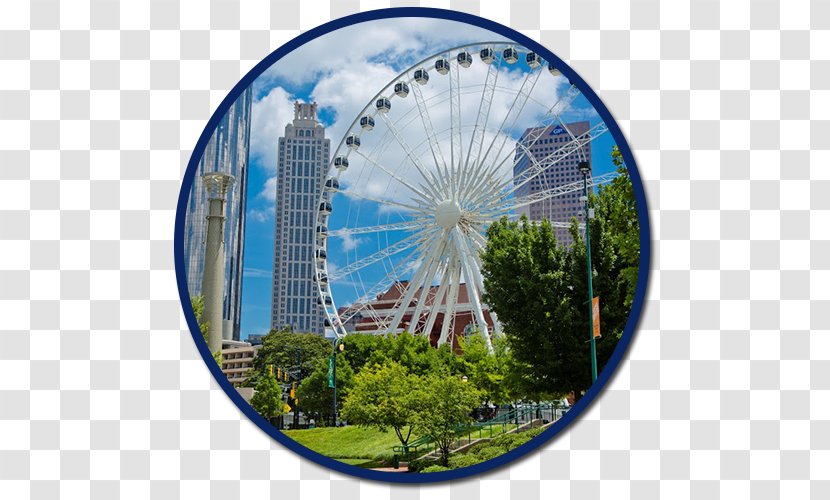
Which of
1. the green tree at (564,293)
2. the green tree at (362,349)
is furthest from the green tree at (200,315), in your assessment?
the green tree at (362,349)

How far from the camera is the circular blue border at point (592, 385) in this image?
6.46 m

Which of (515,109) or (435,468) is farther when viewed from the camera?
(515,109)

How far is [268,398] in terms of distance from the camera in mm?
14086

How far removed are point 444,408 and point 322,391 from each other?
8.18 metres

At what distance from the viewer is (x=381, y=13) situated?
725cm

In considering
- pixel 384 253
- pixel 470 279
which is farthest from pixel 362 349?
pixel 470 279

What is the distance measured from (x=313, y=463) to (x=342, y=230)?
9782mm

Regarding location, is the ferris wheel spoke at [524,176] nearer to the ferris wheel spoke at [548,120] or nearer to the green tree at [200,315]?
the ferris wheel spoke at [548,120]

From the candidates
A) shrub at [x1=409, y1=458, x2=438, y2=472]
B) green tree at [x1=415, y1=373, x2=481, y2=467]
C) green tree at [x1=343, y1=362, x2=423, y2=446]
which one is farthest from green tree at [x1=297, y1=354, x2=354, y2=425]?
shrub at [x1=409, y1=458, x2=438, y2=472]

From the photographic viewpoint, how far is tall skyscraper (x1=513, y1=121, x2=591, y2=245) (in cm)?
1366

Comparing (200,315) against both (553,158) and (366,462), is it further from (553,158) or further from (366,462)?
(553,158)

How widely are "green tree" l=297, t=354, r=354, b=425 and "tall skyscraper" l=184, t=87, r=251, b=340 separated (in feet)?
6.59

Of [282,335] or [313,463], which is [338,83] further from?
[282,335]

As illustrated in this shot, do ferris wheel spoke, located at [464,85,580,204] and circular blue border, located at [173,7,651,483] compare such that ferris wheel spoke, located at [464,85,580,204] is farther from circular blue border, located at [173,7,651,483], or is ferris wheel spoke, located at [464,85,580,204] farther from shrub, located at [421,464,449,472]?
shrub, located at [421,464,449,472]
